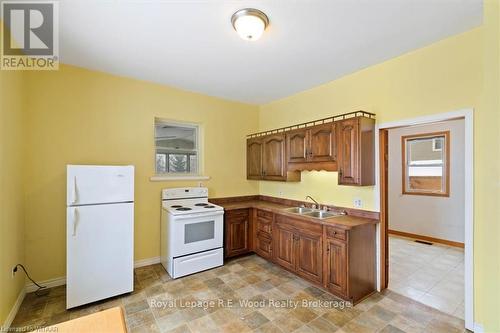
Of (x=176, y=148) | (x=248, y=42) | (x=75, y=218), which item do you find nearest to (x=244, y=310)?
(x=75, y=218)

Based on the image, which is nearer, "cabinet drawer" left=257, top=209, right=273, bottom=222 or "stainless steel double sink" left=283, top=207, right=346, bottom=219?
"stainless steel double sink" left=283, top=207, right=346, bottom=219

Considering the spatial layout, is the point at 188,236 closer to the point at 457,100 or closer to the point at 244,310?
the point at 244,310

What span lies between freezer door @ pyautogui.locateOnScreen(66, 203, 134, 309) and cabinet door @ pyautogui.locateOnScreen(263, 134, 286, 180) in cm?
224

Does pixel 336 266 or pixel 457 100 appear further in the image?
pixel 336 266

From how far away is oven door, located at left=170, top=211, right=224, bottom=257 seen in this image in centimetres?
314

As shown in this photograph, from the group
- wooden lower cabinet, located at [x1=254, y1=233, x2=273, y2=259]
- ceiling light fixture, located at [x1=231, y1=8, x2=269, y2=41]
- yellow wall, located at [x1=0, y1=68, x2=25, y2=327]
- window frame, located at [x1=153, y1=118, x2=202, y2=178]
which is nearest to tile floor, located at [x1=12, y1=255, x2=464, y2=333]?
yellow wall, located at [x1=0, y1=68, x2=25, y2=327]

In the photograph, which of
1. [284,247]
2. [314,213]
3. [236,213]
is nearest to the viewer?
[284,247]

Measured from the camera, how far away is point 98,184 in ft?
8.27

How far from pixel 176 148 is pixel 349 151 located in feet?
9.09

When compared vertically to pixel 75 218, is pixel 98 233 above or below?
below

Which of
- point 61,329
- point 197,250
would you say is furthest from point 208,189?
point 61,329

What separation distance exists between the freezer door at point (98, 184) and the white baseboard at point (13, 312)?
1105 millimetres

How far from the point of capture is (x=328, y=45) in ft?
8.05

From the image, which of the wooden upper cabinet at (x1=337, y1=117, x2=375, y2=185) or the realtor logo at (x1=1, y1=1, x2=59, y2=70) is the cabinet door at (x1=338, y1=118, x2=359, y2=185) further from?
the realtor logo at (x1=1, y1=1, x2=59, y2=70)
